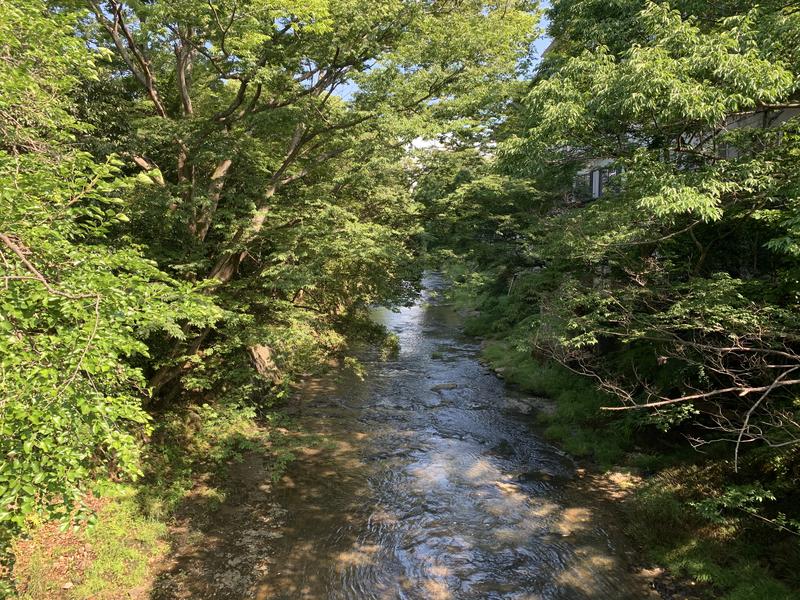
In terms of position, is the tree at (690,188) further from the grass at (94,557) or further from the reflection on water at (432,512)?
the grass at (94,557)

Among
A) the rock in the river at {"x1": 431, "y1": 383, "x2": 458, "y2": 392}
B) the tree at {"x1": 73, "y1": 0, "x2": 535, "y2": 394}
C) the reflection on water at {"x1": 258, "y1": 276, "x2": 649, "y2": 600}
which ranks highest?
the tree at {"x1": 73, "y1": 0, "x2": 535, "y2": 394}

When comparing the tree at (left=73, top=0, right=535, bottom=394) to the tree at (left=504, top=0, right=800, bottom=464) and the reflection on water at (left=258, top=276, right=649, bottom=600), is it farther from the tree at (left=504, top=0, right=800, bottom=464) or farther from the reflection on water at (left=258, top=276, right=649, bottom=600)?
the reflection on water at (left=258, top=276, right=649, bottom=600)

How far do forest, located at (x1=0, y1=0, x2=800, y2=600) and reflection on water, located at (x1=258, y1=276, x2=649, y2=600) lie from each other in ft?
1.47

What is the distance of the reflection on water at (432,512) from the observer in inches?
315

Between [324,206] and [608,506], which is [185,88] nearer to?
[324,206]

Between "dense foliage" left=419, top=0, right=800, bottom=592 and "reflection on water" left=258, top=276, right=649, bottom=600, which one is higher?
"dense foliage" left=419, top=0, right=800, bottom=592

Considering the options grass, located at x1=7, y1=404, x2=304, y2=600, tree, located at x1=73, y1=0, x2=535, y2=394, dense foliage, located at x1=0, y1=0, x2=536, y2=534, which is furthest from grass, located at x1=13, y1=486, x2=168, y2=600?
tree, located at x1=73, y1=0, x2=535, y2=394

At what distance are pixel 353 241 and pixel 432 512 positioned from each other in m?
6.04

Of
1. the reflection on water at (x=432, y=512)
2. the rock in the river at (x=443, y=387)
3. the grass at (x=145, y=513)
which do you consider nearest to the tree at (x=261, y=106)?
the grass at (x=145, y=513)

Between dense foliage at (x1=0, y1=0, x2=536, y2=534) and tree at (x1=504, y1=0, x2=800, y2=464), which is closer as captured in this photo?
dense foliage at (x1=0, y1=0, x2=536, y2=534)

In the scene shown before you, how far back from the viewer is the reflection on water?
26.3ft

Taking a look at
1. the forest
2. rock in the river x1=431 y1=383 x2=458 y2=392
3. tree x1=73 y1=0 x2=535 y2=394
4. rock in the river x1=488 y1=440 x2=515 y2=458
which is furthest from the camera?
rock in the river x1=431 y1=383 x2=458 y2=392

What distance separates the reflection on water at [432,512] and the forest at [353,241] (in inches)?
17.7

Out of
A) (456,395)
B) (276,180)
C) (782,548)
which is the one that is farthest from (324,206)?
(782,548)
